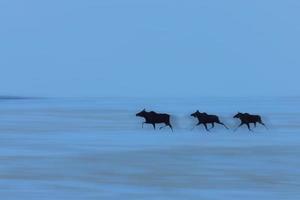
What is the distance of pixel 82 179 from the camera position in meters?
10.5

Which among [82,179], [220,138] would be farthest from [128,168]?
[220,138]

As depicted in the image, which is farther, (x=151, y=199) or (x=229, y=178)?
(x=229, y=178)

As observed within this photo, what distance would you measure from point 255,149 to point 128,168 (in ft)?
→ 11.3

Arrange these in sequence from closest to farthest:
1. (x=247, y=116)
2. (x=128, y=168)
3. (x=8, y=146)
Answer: (x=128, y=168), (x=8, y=146), (x=247, y=116)

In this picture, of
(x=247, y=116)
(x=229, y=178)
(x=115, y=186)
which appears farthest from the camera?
(x=247, y=116)

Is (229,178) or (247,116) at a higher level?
(247,116)

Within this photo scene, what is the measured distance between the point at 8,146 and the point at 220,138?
13.8 ft

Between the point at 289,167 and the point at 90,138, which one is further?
the point at 90,138

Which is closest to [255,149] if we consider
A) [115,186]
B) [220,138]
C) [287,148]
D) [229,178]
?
[287,148]

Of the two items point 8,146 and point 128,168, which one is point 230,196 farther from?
point 8,146

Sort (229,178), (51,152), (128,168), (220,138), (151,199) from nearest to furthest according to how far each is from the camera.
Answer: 1. (151,199)
2. (229,178)
3. (128,168)
4. (51,152)
5. (220,138)

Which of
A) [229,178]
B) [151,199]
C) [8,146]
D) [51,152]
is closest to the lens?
[151,199]

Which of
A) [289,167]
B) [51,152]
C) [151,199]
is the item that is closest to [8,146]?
[51,152]

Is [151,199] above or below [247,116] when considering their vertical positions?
below
